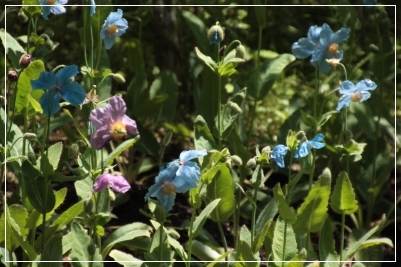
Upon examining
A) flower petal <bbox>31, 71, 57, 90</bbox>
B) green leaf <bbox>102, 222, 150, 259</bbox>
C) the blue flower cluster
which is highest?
flower petal <bbox>31, 71, 57, 90</bbox>

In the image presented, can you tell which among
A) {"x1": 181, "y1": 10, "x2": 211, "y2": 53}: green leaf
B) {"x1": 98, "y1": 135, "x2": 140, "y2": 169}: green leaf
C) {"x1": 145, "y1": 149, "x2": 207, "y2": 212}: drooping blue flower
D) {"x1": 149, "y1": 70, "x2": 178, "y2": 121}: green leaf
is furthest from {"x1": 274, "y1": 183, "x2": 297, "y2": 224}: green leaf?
{"x1": 149, "y1": 70, "x2": 178, "y2": 121}: green leaf

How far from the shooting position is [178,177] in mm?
1837

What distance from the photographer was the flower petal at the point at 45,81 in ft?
6.19

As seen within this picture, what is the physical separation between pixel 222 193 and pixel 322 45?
18.6 inches

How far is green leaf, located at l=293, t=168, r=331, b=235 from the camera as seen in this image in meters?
2.15

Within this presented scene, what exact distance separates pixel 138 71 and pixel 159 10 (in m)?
0.40

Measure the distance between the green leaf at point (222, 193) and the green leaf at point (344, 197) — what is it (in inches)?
10.4

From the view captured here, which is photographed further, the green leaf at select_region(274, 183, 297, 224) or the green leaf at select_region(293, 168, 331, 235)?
the green leaf at select_region(293, 168, 331, 235)

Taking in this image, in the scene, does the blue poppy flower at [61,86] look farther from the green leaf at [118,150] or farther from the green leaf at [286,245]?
the green leaf at [286,245]

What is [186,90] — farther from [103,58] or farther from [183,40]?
[103,58]

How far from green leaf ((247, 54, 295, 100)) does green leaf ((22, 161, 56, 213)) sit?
822mm

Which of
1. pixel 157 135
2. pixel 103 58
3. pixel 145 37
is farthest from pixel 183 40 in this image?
pixel 103 58

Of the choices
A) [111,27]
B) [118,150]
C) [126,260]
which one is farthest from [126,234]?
[111,27]

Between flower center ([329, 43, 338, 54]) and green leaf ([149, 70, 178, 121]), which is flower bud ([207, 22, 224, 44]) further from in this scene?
green leaf ([149, 70, 178, 121])
